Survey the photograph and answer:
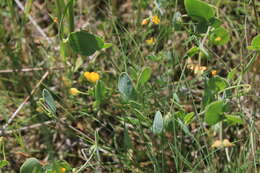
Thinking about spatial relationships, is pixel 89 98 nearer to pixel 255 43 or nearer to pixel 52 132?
pixel 52 132

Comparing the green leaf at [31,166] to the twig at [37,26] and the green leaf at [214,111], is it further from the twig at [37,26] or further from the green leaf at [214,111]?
the twig at [37,26]

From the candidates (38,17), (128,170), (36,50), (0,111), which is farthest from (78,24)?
(128,170)

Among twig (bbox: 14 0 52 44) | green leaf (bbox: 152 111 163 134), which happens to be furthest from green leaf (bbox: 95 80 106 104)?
twig (bbox: 14 0 52 44)

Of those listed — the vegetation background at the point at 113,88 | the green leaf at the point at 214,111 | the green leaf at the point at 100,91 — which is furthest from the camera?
the vegetation background at the point at 113,88

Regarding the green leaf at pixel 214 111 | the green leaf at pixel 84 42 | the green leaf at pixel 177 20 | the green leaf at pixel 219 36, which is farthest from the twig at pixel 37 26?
the green leaf at pixel 214 111

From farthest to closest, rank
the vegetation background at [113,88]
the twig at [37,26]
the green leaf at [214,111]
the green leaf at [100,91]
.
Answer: the twig at [37,26] → the vegetation background at [113,88] → the green leaf at [100,91] → the green leaf at [214,111]

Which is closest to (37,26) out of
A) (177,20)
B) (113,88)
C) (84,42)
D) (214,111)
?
(113,88)

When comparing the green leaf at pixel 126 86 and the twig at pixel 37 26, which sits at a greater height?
the twig at pixel 37 26
